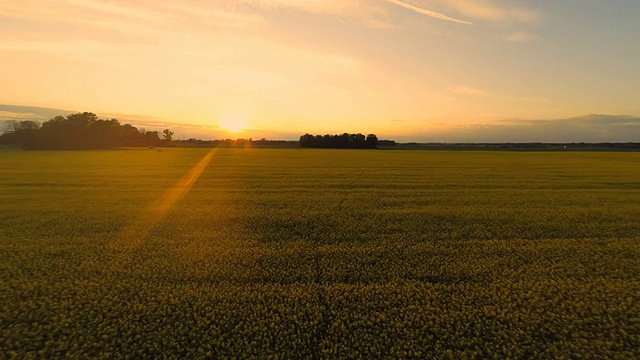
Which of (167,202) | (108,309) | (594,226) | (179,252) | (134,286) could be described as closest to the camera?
(108,309)

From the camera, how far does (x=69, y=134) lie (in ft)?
312

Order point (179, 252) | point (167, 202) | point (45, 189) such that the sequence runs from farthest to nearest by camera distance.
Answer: point (45, 189), point (167, 202), point (179, 252)

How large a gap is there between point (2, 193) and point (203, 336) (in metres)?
20.4

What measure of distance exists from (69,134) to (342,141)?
85.0 m

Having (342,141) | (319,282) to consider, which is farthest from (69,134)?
(319,282)

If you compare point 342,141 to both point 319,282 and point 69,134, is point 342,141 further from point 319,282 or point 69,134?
point 319,282

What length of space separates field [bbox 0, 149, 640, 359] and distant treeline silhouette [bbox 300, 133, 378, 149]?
10970 centimetres

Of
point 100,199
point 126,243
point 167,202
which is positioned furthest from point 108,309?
point 100,199

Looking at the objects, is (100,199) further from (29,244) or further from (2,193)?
(29,244)

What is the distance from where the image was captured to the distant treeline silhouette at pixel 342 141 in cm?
12375

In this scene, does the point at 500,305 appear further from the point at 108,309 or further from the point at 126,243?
the point at 126,243

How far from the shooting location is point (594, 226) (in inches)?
461

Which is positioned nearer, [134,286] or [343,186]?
[134,286]

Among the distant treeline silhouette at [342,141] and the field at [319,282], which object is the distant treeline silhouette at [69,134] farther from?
the field at [319,282]
